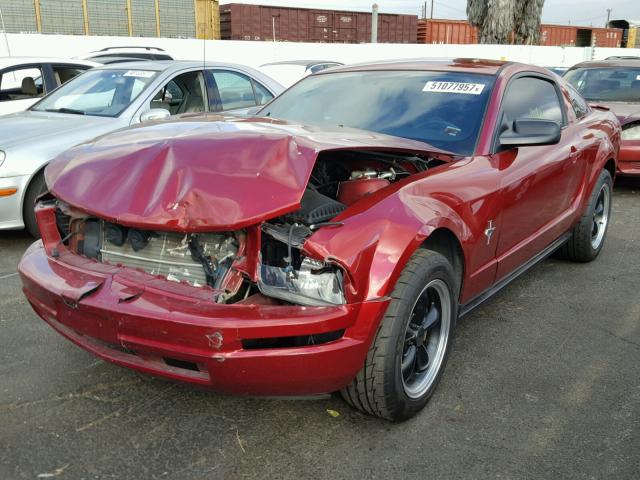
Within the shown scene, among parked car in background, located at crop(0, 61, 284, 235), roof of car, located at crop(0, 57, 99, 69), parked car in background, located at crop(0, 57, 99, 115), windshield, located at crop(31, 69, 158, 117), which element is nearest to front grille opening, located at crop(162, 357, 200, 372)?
parked car in background, located at crop(0, 61, 284, 235)

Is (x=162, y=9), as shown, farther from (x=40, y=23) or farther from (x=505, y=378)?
(x=505, y=378)

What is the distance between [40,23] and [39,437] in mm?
26927

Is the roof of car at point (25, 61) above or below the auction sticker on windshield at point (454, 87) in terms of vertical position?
above

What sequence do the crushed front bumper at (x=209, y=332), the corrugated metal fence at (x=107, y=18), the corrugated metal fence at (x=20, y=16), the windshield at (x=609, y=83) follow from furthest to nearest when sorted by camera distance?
the corrugated metal fence at (x=107, y=18) → the corrugated metal fence at (x=20, y=16) → the windshield at (x=609, y=83) → the crushed front bumper at (x=209, y=332)

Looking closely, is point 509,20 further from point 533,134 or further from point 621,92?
point 533,134

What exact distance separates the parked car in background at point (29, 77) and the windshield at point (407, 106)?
15.5 ft

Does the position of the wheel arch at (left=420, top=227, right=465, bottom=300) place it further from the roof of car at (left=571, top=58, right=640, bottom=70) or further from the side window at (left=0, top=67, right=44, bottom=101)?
the roof of car at (left=571, top=58, right=640, bottom=70)

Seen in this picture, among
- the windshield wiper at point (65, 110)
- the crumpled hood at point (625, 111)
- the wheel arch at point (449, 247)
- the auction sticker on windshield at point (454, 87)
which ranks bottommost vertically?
the wheel arch at point (449, 247)

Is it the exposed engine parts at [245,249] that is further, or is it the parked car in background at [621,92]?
the parked car in background at [621,92]

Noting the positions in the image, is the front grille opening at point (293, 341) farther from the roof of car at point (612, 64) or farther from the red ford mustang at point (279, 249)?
the roof of car at point (612, 64)

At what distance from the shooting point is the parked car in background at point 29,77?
24.6ft

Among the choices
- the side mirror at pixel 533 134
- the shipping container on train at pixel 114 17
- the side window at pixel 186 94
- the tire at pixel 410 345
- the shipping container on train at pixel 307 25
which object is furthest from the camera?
the shipping container on train at pixel 307 25

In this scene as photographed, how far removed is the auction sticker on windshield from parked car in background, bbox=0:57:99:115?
552 centimetres

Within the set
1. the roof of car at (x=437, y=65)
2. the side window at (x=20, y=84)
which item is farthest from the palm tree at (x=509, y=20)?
the roof of car at (x=437, y=65)
